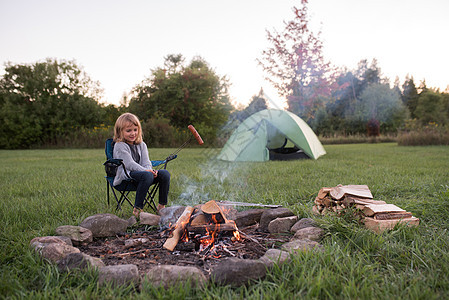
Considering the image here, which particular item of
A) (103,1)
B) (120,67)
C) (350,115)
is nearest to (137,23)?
(103,1)

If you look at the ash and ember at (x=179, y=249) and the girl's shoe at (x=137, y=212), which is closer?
the ash and ember at (x=179, y=249)

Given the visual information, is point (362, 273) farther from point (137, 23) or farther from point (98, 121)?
point (98, 121)

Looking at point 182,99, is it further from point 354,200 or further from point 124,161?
point 354,200

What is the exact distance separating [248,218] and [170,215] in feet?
2.19

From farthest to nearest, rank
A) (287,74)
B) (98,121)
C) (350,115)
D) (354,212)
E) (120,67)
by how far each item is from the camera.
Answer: (350,115)
(98,121)
(287,74)
(120,67)
(354,212)

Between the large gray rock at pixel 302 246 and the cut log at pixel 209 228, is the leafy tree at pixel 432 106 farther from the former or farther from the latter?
the cut log at pixel 209 228

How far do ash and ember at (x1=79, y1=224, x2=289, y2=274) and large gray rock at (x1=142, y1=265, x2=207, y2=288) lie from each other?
157mm

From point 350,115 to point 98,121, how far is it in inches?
924

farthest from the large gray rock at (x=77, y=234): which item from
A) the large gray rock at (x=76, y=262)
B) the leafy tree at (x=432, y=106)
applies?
the leafy tree at (x=432, y=106)

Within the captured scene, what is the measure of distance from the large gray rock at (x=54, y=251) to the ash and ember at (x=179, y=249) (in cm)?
18

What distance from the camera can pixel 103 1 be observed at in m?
8.27

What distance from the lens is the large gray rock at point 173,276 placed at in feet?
4.62

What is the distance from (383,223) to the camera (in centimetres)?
213

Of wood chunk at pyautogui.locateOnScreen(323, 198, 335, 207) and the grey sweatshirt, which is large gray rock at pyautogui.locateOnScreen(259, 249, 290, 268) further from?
the grey sweatshirt
